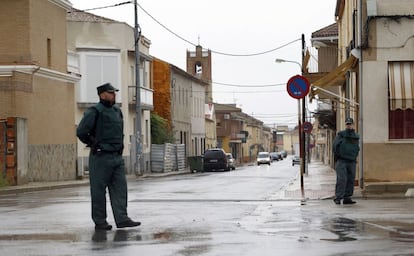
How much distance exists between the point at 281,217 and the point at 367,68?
27.1 feet

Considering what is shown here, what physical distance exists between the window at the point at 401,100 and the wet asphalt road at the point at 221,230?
4061 mm

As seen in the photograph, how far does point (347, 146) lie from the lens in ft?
54.0

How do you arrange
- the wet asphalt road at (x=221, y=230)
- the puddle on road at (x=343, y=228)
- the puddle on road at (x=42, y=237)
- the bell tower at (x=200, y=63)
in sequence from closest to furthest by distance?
the wet asphalt road at (x=221, y=230) → the puddle on road at (x=343, y=228) → the puddle on road at (x=42, y=237) → the bell tower at (x=200, y=63)

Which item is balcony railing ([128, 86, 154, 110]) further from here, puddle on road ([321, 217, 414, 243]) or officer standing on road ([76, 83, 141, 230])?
officer standing on road ([76, 83, 141, 230])

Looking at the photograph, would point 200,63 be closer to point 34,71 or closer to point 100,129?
point 34,71

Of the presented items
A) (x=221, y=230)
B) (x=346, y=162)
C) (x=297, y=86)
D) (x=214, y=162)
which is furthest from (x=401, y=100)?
(x=214, y=162)

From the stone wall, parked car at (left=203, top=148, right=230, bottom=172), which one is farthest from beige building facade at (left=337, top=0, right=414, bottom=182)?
parked car at (left=203, top=148, right=230, bottom=172)

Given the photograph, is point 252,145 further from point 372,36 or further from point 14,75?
point 372,36

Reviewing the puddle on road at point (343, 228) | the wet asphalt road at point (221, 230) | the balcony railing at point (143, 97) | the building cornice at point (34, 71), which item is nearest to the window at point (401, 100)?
the wet asphalt road at point (221, 230)

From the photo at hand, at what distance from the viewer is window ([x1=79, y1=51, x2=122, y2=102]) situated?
47906 millimetres

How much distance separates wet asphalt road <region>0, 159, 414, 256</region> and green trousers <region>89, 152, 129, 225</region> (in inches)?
12.5

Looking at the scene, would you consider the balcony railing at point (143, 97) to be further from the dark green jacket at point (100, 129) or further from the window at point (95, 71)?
the dark green jacket at point (100, 129)

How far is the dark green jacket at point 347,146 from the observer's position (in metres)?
→ 16.5

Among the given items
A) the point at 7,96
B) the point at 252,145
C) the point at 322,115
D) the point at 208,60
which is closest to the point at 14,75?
the point at 7,96
